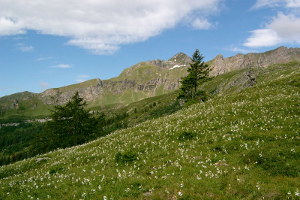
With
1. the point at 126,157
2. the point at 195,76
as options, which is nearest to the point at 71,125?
the point at 195,76

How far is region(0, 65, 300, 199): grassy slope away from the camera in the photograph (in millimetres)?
9744

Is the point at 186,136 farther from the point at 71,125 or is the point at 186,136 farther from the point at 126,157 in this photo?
the point at 71,125

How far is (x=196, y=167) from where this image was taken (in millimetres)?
12078

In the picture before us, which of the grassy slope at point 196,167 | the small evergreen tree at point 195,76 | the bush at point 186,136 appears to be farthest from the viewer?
the small evergreen tree at point 195,76

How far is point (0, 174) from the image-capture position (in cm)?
1986

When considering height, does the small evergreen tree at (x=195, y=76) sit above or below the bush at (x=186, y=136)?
above

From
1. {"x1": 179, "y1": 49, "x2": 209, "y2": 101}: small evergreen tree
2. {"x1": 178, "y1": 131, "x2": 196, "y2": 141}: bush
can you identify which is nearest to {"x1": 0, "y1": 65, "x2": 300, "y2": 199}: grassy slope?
{"x1": 178, "y1": 131, "x2": 196, "y2": 141}: bush

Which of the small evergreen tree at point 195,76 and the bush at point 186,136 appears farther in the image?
the small evergreen tree at point 195,76

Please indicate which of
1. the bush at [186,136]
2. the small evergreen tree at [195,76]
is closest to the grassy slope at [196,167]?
the bush at [186,136]

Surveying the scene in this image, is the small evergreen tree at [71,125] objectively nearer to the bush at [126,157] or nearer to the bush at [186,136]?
the bush at [186,136]

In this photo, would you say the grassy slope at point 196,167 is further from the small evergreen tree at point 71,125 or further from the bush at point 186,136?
the small evergreen tree at point 71,125

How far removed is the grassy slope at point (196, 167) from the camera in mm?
9744

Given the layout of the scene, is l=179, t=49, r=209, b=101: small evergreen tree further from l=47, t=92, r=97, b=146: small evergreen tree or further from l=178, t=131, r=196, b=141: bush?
l=178, t=131, r=196, b=141: bush

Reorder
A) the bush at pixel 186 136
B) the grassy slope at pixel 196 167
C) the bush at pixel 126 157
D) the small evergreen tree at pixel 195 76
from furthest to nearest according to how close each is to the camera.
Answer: the small evergreen tree at pixel 195 76
the bush at pixel 186 136
the bush at pixel 126 157
the grassy slope at pixel 196 167
